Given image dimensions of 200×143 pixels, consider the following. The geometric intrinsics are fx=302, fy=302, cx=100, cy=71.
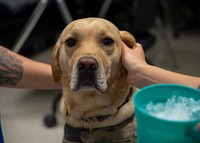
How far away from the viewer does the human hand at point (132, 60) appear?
3.31 ft

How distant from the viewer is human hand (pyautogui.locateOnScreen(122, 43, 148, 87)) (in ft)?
3.31

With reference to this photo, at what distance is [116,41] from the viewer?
3.77ft

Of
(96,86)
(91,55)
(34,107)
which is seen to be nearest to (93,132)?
(96,86)

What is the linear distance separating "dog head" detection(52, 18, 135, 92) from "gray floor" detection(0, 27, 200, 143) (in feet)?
2.74

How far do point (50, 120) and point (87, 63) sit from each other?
1.07 metres

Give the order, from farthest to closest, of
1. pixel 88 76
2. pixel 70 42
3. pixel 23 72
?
pixel 23 72
pixel 70 42
pixel 88 76

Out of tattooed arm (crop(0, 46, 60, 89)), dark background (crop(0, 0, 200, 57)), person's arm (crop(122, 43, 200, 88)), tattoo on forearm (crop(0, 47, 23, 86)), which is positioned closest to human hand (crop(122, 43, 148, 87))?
person's arm (crop(122, 43, 200, 88))

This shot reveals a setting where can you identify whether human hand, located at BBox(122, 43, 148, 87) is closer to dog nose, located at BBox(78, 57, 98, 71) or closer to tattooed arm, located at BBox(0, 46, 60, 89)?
dog nose, located at BBox(78, 57, 98, 71)

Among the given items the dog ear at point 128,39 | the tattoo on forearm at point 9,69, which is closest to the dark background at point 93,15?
the dog ear at point 128,39

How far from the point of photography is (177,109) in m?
0.59

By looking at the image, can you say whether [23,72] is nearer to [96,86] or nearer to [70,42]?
[70,42]

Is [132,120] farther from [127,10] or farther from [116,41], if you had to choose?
[127,10]

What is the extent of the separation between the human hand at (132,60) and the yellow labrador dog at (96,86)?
1.3 inches

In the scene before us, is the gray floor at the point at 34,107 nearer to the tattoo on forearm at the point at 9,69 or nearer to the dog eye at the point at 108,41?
the tattoo on forearm at the point at 9,69
